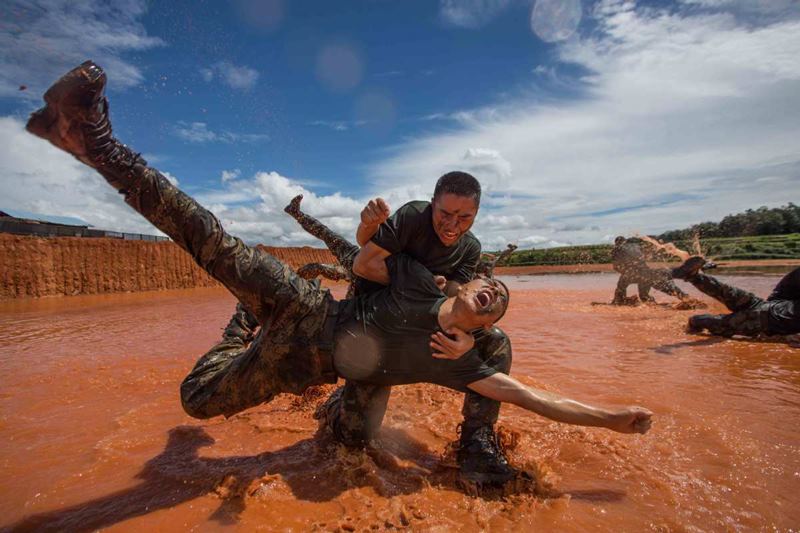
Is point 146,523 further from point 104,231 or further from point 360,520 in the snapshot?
point 104,231

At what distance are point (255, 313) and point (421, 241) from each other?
1.36 metres

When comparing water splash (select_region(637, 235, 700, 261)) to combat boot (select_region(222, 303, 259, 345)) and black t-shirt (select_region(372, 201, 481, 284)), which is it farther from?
Result: combat boot (select_region(222, 303, 259, 345))

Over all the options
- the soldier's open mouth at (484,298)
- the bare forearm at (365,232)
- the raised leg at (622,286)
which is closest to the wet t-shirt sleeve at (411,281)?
the bare forearm at (365,232)

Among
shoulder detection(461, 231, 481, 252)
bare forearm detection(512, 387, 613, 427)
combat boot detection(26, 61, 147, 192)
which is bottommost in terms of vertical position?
bare forearm detection(512, 387, 613, 427)

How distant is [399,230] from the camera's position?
10.3ft

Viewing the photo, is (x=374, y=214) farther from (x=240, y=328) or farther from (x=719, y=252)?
(x=719, y=252)

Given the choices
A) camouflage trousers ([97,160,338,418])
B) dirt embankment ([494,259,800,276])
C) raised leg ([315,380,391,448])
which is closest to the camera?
camouflage trousers ([97,160,338,418])

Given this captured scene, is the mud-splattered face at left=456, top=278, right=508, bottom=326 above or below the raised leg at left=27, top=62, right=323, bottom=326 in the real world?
below

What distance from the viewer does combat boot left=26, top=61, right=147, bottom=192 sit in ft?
6.87

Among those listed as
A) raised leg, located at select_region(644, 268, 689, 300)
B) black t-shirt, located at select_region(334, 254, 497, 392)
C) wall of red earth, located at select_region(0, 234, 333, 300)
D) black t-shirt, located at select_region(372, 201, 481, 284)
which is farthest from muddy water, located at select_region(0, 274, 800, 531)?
wall of red earth, located at select_region(0, 234, 333, 300)

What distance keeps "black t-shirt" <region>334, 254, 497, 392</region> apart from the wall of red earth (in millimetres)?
19938

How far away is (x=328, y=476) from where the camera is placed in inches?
103

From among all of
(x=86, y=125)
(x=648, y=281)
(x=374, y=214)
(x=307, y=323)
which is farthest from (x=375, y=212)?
(x=648, y=281)

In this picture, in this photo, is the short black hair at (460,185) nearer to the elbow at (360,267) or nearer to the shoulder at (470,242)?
the shoulder at (470,242)
